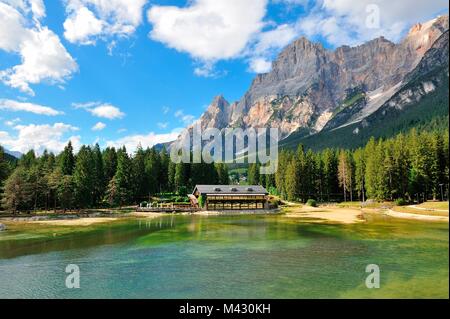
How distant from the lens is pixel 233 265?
85.9ft

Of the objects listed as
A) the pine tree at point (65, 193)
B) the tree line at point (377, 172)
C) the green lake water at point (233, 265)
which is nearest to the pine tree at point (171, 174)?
the tree line at point (377, 172)

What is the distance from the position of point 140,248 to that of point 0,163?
208 feet

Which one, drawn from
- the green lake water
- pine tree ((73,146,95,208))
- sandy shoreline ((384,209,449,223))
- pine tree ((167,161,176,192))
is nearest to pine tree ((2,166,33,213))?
pine tree ((73,146,95,208))

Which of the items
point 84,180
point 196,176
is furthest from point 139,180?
point 196,176

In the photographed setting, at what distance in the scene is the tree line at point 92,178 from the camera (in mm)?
77625

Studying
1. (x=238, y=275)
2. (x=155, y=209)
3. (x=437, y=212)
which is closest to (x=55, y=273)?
(x=238, y=275)

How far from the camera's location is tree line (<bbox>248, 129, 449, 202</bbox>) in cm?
7475

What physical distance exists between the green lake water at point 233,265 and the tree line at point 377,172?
2651 cm

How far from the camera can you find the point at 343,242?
35281mm

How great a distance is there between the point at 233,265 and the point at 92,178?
72.7 meters

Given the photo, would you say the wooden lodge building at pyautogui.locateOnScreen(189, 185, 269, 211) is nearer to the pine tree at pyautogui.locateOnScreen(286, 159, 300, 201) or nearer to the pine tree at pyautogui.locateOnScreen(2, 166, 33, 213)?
the pine tree at pyautogui.locateOnScreen(286, 159, 300, 201)

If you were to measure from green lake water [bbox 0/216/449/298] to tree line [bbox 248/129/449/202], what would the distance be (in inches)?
1044

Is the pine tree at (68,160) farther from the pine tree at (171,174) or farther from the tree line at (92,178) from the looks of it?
the pine tree at (171,174)

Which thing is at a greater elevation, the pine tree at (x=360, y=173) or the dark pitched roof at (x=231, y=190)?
the pine tree at (x=360, y=173)
